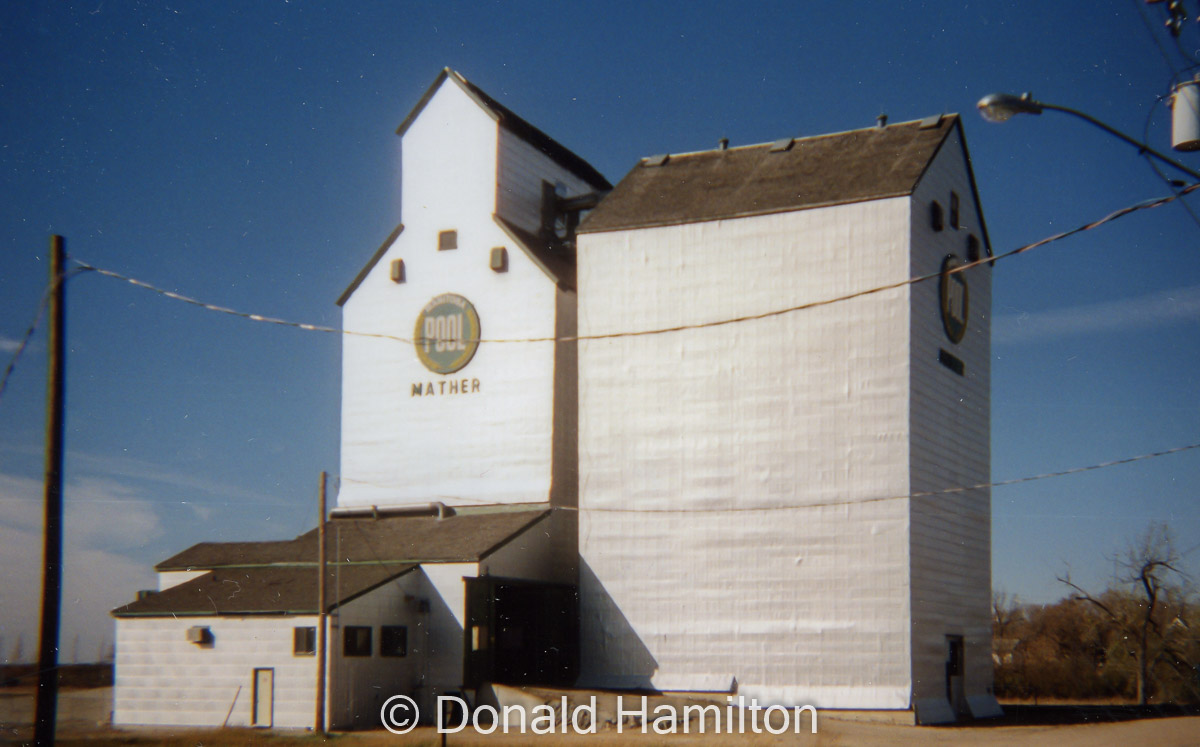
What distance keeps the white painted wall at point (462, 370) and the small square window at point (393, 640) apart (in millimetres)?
5979

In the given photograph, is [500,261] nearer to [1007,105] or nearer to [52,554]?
[52,554]

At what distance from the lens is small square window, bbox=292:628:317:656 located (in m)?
31.2

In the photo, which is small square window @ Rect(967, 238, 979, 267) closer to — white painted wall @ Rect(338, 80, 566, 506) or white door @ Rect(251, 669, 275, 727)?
white painted wall @ Rect(338, 80, 566, 506)

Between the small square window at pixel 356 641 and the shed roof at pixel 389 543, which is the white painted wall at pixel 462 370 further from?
the small square window at pixel 356 641

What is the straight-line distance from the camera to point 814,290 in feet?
111

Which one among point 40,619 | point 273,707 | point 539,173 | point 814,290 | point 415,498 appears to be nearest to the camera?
point 40,619

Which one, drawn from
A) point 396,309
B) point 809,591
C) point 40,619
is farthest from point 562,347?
point 40,619

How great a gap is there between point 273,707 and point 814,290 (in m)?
18.4

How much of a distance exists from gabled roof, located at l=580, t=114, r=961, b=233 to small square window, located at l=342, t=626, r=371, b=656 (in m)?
14.1

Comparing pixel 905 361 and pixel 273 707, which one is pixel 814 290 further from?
pixel 273 707

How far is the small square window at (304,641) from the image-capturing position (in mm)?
31203

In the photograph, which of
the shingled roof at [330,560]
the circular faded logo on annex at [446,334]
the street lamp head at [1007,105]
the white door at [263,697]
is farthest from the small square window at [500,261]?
the street lamp head at [1007,105]

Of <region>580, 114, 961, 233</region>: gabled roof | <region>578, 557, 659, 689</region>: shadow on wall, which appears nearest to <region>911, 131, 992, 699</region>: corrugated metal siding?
<region>580, 114, 961, 233</region>: gabled roof

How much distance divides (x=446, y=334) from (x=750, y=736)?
704 inches
